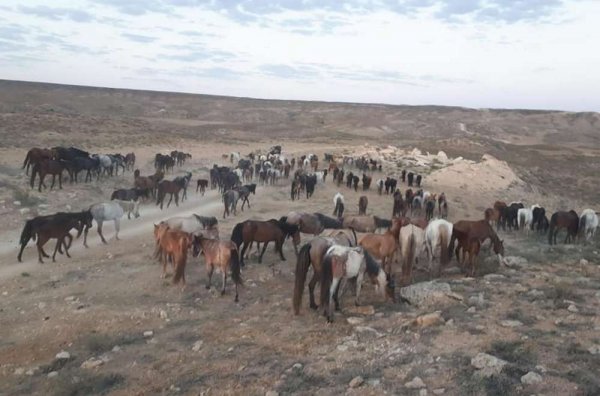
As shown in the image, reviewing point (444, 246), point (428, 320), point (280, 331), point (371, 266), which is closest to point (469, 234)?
point (444, 246)

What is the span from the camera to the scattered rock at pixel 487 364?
708 centimetres

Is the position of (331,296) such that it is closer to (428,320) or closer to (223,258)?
(428,320)

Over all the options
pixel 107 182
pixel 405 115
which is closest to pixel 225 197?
pixel 107 182

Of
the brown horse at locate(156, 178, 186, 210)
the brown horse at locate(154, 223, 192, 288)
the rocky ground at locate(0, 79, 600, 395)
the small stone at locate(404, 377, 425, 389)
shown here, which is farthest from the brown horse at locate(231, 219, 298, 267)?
the brown horse at locate(156, 178, 186, 210)

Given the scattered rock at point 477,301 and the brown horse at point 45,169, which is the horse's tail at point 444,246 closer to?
the scattered rock at point 477,301

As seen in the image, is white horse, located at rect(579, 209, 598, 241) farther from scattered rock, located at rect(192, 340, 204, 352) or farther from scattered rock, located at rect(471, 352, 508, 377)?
scattered rock, located at rect(192, 340, 204, 352)

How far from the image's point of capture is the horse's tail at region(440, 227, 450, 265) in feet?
42.7

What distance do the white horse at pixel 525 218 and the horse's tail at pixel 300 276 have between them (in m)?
13.3

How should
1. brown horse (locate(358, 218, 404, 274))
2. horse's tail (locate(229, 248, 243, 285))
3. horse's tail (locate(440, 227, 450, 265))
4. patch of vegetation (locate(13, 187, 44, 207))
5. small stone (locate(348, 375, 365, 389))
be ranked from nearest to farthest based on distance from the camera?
small stone (locate(348, 375, 365, 389)) < horse's tail (locate(229, 248, 243, 285)) < brown horse (locate(358, 218, 404, 274)) < horse's tail (locate(440, 227, 450, 265)) < patch of vegetation (locate(13, 187, 44, 207))

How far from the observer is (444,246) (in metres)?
13.1

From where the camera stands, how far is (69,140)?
137ft

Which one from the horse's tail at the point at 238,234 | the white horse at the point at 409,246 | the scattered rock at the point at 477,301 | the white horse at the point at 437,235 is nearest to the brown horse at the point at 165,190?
the horse's tail at the point at 238,234

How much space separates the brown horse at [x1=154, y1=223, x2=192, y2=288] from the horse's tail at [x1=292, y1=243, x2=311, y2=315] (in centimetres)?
296

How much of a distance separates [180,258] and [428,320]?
5692 millimetres
